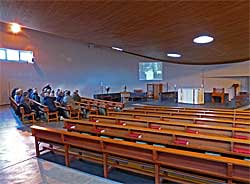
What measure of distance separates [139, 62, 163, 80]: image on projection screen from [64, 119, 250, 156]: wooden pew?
10959mm

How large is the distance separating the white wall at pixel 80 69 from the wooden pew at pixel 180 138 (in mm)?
9554

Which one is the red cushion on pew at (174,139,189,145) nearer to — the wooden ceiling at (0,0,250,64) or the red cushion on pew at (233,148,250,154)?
the red cushion on pew at (233,148,250,154)

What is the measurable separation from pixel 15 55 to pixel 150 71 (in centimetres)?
800

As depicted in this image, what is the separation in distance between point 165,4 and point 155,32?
186cm

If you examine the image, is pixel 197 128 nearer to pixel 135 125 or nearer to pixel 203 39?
pixel 135 125

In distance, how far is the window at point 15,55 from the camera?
11.6 m

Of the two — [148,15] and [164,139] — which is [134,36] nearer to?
[148,15]

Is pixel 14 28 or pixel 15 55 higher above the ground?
pixel 14 28

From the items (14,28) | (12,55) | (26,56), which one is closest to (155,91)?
(26,56)

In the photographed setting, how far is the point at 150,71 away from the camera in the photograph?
49.6 ft

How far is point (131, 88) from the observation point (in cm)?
1545

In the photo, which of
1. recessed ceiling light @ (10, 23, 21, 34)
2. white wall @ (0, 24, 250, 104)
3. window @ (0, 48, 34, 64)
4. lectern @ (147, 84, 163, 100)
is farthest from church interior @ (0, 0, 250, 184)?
recessed ceiling light @ (10, 23, 21, 34)

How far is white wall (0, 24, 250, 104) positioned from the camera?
1198 cm

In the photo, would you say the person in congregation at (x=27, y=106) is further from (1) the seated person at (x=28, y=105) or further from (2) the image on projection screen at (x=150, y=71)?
(2) the image on projection screen at (x=150, y=71)
